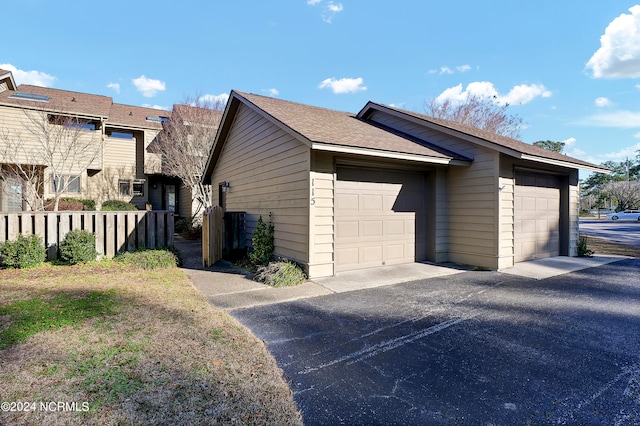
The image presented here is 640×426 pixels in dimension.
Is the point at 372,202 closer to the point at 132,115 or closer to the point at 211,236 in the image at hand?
the point at 211,236

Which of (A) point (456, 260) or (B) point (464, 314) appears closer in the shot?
(B) point (464, 314)

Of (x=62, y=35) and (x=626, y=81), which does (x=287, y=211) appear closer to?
(x=62, y=35)

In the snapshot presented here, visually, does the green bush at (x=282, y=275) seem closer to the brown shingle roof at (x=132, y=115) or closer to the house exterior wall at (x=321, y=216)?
the house exterior wall at (x=321, y=216)

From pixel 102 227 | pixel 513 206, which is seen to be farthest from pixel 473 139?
pixel 102 227

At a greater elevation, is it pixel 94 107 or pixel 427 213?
pixel 94 107

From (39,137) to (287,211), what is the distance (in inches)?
533

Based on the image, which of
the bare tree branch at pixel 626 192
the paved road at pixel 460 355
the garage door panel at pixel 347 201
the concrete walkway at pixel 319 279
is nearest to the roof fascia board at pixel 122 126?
the concrete walkway at pixel 319 279

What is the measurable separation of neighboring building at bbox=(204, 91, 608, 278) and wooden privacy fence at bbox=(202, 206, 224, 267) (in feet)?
3.99

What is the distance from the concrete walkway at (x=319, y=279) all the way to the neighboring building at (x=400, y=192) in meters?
0.40

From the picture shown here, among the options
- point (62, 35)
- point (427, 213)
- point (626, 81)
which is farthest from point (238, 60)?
point (626, 81)

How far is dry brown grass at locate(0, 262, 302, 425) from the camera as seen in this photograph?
2.21 metres

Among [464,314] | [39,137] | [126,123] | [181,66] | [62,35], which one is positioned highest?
[181,66]

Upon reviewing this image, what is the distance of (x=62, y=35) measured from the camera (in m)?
11.0

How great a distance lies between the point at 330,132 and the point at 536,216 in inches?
270
